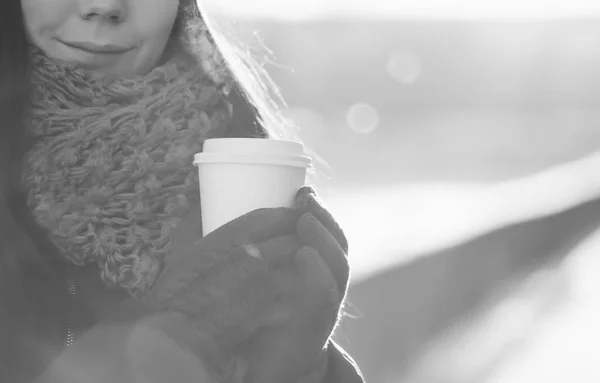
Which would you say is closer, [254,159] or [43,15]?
[254,159]

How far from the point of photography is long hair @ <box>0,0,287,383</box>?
96 cm

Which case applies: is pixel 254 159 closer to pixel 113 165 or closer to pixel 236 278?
pixel 236 278

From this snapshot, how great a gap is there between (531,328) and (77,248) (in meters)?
2.13

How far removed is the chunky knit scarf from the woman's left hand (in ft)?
0.73

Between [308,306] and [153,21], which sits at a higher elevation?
[153,21]

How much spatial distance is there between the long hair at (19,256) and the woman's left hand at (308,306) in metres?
0.31

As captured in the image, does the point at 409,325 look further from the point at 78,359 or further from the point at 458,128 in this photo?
the point at 458,128

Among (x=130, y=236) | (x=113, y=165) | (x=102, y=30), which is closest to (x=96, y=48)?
(x=102, y=30)

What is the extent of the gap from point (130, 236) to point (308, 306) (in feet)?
1.00

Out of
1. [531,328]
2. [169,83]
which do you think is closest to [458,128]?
[531,328]

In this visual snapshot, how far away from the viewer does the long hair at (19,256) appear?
963 mm

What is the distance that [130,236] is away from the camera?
102 centimetres

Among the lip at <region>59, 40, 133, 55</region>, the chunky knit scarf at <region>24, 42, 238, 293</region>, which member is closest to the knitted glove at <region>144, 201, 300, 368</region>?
the chunky knit scarf at <region>24, 42, 238, 293</region>

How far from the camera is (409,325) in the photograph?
107 inches
